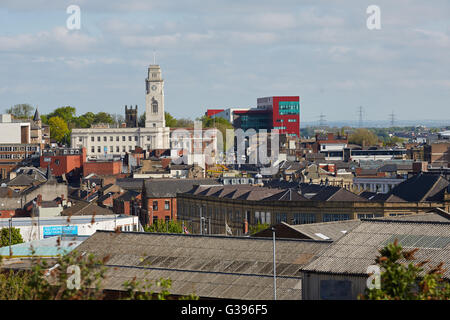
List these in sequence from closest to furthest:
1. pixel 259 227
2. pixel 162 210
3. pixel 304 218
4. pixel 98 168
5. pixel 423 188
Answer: pixel 259 227, pixel 304 218, pixel 423 188, pixel 162 210, pixel 98 168

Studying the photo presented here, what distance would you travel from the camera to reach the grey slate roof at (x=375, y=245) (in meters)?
31.4

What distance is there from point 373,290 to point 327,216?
213 feet

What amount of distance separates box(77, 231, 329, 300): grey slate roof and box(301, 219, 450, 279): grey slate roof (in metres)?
3.77

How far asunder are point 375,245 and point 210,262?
1247cm

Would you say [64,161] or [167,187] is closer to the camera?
[167,187]

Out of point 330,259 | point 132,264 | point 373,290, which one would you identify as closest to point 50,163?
point 132,264

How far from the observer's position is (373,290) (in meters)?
20.0

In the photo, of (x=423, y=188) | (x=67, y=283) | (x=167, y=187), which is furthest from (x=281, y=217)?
(x=67, y=283)

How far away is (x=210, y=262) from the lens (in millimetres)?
43875

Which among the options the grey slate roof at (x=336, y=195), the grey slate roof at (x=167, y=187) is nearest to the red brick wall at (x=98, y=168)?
the grey slate roof at (x=167, y=187)

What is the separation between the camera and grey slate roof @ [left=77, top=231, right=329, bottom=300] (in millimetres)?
39156

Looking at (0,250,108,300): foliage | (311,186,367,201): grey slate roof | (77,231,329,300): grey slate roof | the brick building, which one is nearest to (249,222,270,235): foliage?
(311,186,367,201): grey slate roof

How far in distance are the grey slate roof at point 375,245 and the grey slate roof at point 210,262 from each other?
12.4ft

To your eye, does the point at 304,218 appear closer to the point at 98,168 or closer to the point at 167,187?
the point at 167,187
